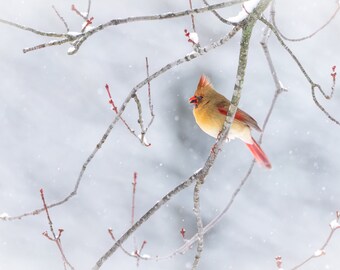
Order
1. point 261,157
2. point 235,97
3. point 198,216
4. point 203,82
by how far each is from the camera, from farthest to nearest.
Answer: point 203,82 < point 261,157 < point 198,216 < point 235,97

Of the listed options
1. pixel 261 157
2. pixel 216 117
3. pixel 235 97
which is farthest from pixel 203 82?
pixel 235 97

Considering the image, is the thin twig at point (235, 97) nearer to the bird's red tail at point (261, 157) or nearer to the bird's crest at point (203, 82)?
the bird's red tail at point (261, 157)

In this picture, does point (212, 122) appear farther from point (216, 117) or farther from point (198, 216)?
point (198, 216)

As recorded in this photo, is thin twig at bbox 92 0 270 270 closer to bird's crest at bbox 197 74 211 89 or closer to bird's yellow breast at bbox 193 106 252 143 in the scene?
bird's yellow breast at bbox 193 106 252 143

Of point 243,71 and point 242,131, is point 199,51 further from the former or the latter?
point 242,131

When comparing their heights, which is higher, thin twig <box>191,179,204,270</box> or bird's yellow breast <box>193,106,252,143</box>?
bird's yellow breast <box>193,106,252,143</box>

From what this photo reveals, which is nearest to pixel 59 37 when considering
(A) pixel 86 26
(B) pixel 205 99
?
(A) pixel 86 26

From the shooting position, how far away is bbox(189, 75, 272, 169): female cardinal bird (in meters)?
3.08

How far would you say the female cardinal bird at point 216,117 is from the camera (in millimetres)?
3082

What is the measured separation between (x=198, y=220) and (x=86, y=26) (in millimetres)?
930

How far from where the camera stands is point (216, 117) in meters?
3.09

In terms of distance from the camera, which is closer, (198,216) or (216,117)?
(198,216)

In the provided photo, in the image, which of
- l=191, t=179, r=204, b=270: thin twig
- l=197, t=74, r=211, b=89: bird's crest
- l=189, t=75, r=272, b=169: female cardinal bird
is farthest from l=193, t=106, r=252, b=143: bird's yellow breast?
l=191, t=179, r=204, b=270: thin twig

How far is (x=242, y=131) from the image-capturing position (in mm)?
3264
